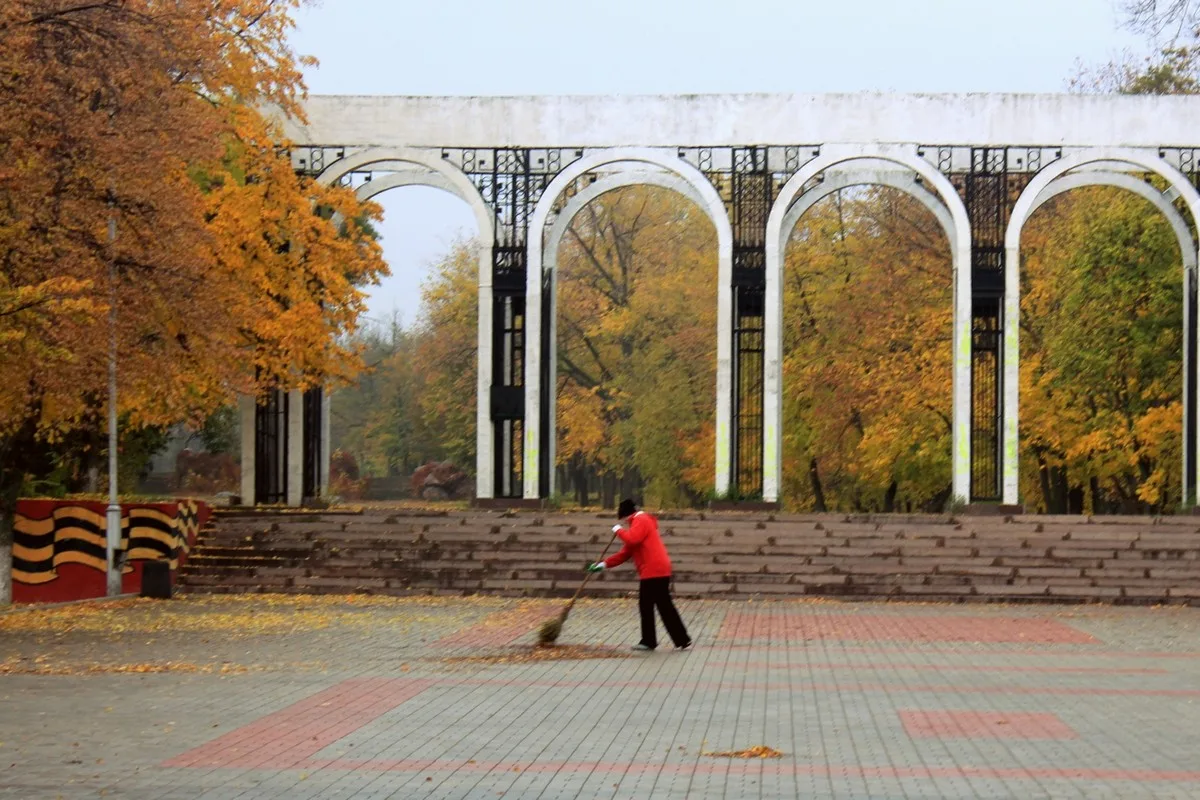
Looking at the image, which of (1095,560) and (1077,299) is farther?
(1077,299)

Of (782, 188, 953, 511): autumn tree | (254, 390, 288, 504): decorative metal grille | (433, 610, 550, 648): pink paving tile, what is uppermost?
(782, 188, 953, 511): autumn tree

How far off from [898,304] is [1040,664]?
3071 cm

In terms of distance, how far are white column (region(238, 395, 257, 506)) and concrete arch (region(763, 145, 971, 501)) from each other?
445 inches

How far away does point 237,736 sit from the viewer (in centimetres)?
1155

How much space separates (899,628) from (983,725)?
9.58 metres

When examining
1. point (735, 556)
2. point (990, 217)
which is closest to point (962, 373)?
point (990, 217)

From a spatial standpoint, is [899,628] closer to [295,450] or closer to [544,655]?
[544,655]

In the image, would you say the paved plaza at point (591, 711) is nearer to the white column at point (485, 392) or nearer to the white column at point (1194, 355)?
the white column at point (485, 392)

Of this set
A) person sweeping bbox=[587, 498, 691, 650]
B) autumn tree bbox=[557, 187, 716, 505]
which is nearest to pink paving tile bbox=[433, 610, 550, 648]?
person sweeping bbox=[587, 498, 691, 650]

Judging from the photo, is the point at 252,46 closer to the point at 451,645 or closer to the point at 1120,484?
the point at 451,645

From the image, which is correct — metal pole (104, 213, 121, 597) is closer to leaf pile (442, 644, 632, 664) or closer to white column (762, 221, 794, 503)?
leaf pile (442, 644, 632, 664)

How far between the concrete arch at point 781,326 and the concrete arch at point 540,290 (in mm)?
860

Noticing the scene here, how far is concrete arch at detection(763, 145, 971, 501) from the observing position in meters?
36.6

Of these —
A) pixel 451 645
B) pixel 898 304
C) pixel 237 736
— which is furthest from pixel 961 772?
pixel 898 304
